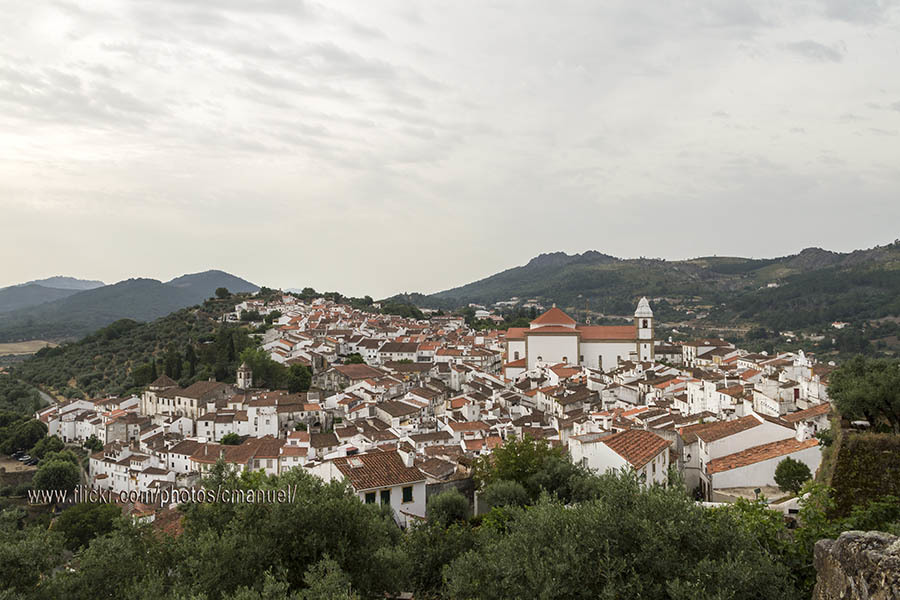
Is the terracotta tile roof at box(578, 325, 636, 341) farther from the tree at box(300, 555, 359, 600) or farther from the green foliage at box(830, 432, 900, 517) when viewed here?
the tree at box(300, 555, 359, 600)

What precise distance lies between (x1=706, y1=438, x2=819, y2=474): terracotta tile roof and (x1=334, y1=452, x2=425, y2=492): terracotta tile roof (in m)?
8.71

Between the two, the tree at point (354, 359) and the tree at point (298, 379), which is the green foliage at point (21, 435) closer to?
the tree at point (298, 379)

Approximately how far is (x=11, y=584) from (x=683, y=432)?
18.9m

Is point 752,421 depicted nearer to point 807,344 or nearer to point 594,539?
point 594,539

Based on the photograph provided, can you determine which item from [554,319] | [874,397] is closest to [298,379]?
[554,319]

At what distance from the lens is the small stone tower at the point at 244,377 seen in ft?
162

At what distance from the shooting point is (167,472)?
3450 centimetres

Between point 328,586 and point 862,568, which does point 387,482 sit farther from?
point 862,568

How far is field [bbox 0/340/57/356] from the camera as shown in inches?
4636

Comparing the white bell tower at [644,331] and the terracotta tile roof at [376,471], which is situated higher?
the white bell tower at [644,331]

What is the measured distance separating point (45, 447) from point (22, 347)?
102m

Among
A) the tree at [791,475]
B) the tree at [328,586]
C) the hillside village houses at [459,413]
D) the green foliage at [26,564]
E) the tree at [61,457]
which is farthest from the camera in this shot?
the tree at [61,457]

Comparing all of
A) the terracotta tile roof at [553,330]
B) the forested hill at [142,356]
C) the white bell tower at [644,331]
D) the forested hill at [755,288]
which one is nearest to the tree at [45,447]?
the forested hill at [142,356]

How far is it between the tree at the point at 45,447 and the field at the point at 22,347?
3461 inches
